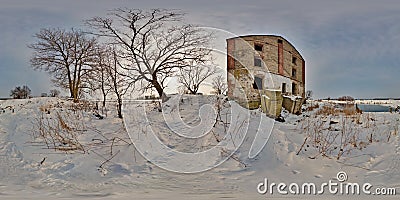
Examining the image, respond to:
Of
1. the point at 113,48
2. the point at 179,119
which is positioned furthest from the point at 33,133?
the point at 113,48

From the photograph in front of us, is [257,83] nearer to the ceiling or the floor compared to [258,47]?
nearer to the floor

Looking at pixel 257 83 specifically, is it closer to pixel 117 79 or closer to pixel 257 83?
pixel 257 83

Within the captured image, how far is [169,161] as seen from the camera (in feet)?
15.9

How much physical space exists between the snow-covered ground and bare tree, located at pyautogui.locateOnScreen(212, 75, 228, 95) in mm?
1540

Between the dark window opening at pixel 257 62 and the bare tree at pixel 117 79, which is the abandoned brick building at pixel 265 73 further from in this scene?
the bare tree at pixel 117 79

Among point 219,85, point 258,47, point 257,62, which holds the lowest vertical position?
point 219,85

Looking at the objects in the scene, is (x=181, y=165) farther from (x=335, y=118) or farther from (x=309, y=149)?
(x=335, y=118)

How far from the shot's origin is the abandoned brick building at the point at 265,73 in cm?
786

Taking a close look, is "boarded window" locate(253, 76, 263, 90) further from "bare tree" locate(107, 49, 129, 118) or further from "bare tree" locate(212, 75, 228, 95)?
"bare tree" locate(107, 49, 129, 118)

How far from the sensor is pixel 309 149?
535 centimetres

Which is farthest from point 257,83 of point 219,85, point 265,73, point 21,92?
point 21,92

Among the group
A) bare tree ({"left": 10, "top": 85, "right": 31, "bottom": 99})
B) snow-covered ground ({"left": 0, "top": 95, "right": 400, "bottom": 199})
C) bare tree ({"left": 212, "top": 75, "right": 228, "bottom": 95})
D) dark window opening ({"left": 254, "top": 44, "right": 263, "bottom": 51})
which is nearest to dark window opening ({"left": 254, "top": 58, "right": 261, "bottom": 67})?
dark window opening ({"left": 254, "top": 44, "right": 263, "bottom": 51})

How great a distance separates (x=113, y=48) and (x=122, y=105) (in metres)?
2.04

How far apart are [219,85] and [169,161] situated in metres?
3.94
